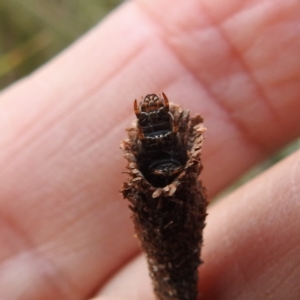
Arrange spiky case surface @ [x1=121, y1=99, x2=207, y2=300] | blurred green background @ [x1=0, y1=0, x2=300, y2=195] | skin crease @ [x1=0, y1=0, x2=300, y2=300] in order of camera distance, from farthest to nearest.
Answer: blurred green background @ [x1=0, y1=0, x2=300, y2=195]
skin crease @ [x1=0, y1=0, x2=300, y2=300]
spiky case surface @ [x1=121, y1=99, x2=207, y2=300]

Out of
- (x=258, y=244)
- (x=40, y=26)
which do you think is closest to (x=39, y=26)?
(x=40, y=26)

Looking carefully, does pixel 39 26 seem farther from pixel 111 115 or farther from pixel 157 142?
pixel 157 142

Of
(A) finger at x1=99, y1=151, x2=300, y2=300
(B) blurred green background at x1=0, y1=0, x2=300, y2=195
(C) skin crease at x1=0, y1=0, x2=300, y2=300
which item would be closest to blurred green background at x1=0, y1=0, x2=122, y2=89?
(B) blurred green background at x1=0, y1=0, x2=300, y2=195

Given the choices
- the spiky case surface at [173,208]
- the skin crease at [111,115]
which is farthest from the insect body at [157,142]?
the skin crease at [111,115]

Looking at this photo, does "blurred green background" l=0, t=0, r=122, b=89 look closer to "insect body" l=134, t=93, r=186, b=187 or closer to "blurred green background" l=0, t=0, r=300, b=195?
"blurred green background" l=0, t=0, r=300, b=195

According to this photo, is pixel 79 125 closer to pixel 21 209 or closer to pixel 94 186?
pixel 94 186

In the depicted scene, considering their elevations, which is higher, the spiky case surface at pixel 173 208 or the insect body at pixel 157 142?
the insect body at pixel 157 142

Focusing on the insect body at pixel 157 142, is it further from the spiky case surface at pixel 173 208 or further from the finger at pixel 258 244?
the finger at pixel 258 244
